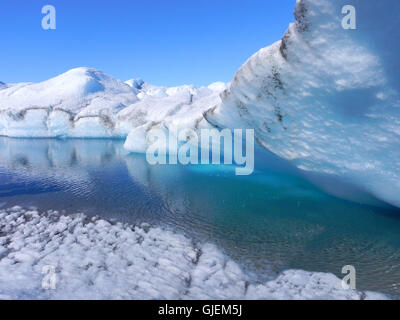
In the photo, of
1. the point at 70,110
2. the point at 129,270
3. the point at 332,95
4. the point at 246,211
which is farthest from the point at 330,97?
the point at 70,110

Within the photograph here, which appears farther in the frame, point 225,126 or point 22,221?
point 225,126

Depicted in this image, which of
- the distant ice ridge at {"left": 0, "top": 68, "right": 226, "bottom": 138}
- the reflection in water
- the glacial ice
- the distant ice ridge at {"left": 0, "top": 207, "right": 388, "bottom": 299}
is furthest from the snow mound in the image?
the distant ice ridge at {"left": 0, "top": 68, "right": 226, "bottom": 138}

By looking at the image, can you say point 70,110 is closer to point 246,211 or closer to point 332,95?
point 246,211

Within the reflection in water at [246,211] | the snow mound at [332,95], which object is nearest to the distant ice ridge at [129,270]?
the reflection in water at [246,211]

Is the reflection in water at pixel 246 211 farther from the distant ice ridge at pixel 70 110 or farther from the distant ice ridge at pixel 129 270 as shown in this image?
the distant ice ridge at pixel 70 110

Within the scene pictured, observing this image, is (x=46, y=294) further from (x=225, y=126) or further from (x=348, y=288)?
(x=225, y=126)

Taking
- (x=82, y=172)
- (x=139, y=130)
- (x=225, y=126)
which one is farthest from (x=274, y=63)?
(x=139, y=130)
